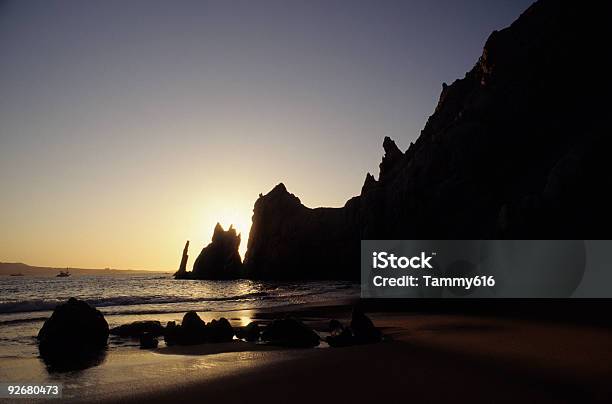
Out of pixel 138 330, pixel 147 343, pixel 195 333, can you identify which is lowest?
pixel 138 330

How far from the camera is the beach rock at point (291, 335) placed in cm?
1314

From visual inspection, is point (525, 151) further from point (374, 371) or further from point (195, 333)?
point (374, 371)

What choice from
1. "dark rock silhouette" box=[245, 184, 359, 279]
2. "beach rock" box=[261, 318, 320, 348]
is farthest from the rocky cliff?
"dark rock silhouette" box=[245, 184, 359, 279]

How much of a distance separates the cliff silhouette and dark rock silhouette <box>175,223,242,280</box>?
7806 cm

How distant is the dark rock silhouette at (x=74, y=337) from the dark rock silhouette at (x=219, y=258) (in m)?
111

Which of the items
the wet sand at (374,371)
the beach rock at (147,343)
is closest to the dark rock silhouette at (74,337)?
the wet sand at (374,371)

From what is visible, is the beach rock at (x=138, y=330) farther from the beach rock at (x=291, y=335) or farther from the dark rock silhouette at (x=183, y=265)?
the dark rock silhouette at (x=183, y=265)

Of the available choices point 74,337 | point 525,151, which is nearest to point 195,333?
point 74,337

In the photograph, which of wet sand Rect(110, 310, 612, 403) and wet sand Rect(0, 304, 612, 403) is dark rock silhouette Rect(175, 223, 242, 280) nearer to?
wet sand Rect(0, 304, 612, 403)

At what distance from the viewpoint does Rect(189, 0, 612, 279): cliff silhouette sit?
27256 millimetres

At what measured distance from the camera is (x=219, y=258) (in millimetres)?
129375

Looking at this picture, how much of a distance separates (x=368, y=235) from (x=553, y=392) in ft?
157

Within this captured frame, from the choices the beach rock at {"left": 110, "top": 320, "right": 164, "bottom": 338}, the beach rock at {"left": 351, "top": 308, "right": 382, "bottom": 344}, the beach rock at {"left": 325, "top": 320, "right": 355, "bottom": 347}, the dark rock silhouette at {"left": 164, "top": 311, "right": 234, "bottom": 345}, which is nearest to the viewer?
the beach rock at {"left": 325, "top": 320, "right": 355, "bottom": 347}

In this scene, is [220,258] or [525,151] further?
[220,258]
